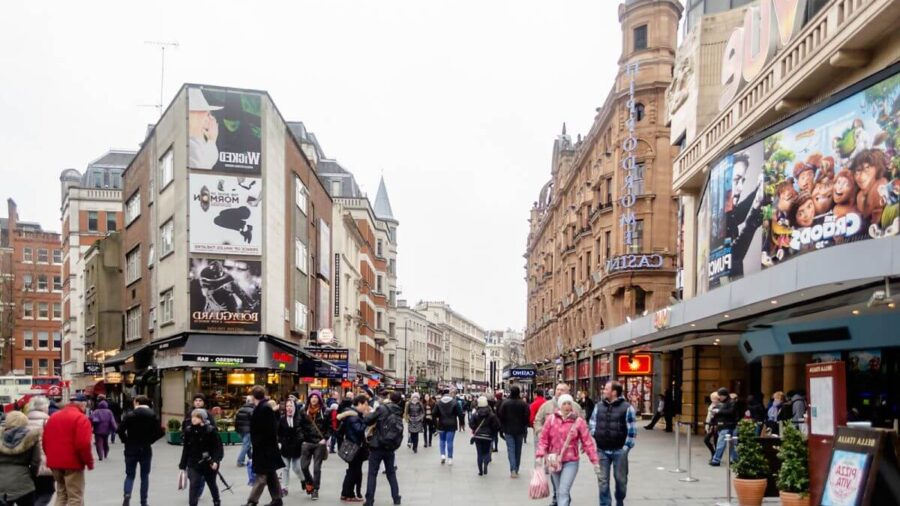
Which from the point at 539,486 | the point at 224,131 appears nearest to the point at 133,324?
the point at 224,131

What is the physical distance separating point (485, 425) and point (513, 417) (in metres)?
0.64

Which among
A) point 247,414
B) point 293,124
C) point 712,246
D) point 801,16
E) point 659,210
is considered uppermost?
point 293,124

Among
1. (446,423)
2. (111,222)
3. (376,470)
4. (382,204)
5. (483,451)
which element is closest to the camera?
(376,470)

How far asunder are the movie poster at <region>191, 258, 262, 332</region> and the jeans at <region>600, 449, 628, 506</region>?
762 inches

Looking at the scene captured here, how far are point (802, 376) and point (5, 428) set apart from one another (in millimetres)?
18518

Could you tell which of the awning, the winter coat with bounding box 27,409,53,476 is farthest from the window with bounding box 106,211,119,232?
the winter coat with bounding box 27,409,53,476

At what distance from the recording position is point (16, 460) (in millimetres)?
9094

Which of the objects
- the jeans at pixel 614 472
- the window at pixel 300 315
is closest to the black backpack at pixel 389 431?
the jeans at pixel 614 472

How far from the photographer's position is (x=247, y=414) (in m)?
17.1

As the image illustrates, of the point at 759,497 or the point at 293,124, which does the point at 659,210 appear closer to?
the point at 293,124

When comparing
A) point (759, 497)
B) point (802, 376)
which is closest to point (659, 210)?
point (802, 376)

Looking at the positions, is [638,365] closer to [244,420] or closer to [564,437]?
[244,420]

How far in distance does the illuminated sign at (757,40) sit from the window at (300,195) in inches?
659

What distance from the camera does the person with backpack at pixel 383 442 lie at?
458 inches
